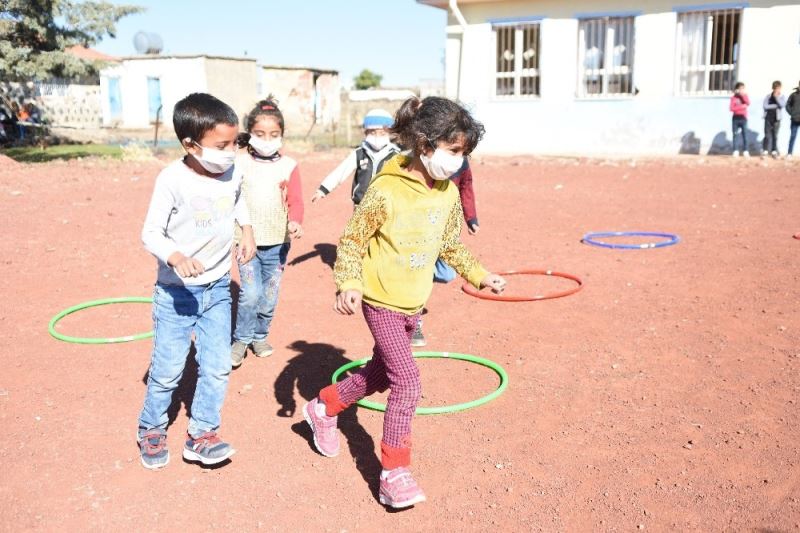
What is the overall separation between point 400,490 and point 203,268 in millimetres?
1497

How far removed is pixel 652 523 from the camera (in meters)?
3.69

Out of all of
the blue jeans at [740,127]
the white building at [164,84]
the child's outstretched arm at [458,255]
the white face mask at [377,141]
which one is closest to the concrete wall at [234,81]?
the white building at [164,84]

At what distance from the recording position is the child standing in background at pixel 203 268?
13.3 ft

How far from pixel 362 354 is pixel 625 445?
2.41 metres

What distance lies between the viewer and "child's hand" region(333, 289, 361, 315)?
3633mm

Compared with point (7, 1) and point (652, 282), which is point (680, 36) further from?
point (7, 1)

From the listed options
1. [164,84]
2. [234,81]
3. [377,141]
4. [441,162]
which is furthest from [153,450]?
[234,81]

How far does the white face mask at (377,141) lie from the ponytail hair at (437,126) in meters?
3.29

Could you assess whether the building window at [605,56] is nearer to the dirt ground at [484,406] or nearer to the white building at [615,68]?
the white building at [615,68]

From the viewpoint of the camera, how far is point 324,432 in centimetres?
440

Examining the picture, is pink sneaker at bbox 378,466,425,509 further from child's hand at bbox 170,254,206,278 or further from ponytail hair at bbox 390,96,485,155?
ponytail hair at bbox 390,96,485,155

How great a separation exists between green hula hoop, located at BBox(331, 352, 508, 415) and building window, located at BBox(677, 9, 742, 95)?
17.3 metres

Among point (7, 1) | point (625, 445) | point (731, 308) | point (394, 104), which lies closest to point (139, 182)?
point (7, 1)

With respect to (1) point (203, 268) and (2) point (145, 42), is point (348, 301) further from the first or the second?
(2) point (145, 42)
